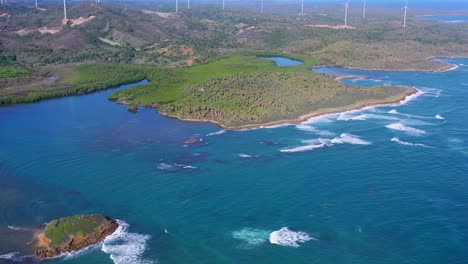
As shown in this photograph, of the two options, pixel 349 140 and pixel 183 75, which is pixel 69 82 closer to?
pixel 183 75

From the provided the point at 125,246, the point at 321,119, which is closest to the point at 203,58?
the point at 321,119

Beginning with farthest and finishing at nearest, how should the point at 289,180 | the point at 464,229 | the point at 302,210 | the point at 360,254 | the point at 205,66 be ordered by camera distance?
the point at 205,66 → the point at 289,180 → the point at 302,210 → the point at 464,229 → the point at 360,254

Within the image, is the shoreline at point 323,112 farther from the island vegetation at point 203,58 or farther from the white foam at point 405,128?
the white foam at point 405,128

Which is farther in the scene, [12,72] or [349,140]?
[12,72]

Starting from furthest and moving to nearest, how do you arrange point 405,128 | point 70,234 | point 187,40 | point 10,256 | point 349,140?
1. point 187,40
2. point 405,128
3. point 349,140
4. point 70,234
5. point 10,256

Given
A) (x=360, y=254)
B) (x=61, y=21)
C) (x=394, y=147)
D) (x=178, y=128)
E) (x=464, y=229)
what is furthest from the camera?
(x=61, y=21)

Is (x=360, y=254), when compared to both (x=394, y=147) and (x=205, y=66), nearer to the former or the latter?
(x=394, y=147)

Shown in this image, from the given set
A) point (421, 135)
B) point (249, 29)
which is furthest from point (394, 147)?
point (249, 29)
